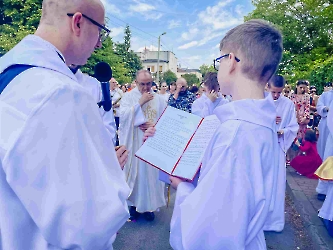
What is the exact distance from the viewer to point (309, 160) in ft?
23.7

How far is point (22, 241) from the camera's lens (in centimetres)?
106

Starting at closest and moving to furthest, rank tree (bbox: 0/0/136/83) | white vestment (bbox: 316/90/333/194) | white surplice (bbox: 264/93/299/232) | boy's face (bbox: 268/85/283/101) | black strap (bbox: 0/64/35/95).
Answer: black strap (bbox: 0/64/35/95) < white surplice (bbox: 264/93/299/232) < boy's face (bbox: 268/85/283/101) < white vestment (bbox: 316/90/333/194) < tree (bbox: 0/0/136/83)

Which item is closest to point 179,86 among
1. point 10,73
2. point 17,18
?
point 10,73

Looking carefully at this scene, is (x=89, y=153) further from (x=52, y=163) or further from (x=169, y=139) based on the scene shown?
(x=169, y=139)

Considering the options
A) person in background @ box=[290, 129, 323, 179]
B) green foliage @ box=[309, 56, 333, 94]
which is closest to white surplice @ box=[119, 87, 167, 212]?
person in background @ box=[290, 129, 323, 179]

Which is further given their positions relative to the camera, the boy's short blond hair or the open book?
the open book

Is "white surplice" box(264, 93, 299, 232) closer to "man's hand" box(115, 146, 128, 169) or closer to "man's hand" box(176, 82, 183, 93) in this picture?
"man's hand" box(176, 82, 183, 93)

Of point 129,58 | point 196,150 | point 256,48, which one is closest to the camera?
point 256,48

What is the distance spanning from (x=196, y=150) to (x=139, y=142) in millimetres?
2970

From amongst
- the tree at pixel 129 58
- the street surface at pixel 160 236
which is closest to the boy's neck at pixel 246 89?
the street surface at pixel 160 236

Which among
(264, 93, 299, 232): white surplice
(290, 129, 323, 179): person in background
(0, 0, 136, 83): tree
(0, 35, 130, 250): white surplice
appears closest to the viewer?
(0, 35, 130, 250): white surplice

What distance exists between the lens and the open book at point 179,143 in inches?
75.9

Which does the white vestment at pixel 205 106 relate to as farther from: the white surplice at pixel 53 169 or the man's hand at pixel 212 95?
the white surplice at pixel 53 169

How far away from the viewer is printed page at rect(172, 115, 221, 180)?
1.85 metres
